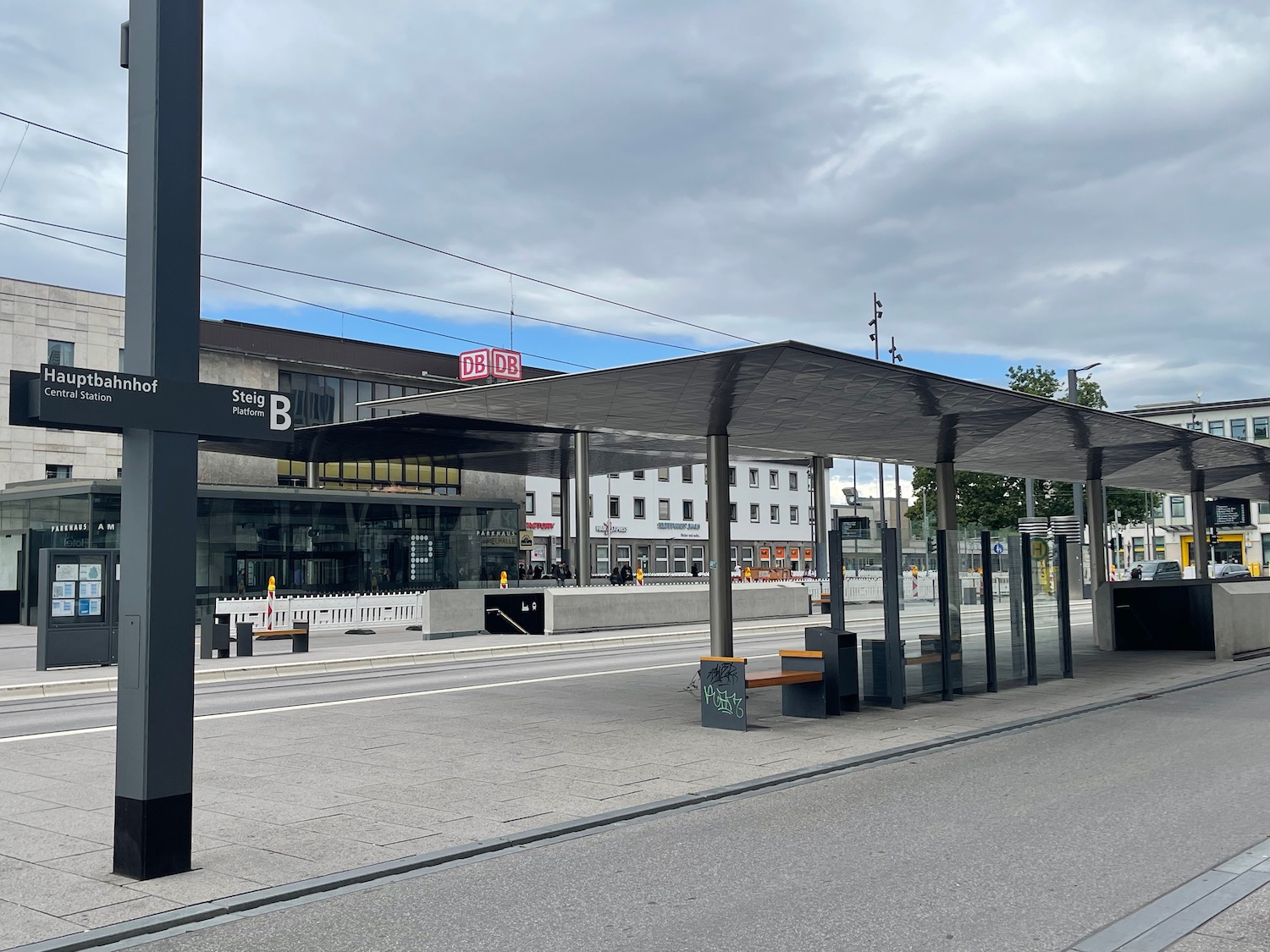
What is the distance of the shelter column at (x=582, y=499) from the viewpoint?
33000 millimetres

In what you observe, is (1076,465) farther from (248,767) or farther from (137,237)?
(137,237)

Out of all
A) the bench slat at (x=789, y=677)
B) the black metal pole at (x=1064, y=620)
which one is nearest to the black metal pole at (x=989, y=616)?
the black metal pole at (x=1064, y=620)

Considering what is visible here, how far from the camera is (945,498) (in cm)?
2002

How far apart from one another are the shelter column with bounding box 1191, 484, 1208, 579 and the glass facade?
66.1 ft

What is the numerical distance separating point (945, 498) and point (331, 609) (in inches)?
734

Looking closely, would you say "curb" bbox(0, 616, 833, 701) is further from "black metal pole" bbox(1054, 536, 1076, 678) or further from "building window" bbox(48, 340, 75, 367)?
"building window" bbox(48, 340, 75, 367)

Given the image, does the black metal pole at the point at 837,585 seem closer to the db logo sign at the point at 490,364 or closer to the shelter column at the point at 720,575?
the shelter column at the point at 720,575

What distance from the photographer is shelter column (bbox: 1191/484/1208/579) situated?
2727cm

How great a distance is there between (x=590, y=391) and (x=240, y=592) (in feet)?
79.7

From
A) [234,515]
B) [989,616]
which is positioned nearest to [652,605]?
[234,515]

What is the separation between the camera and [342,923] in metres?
5.78

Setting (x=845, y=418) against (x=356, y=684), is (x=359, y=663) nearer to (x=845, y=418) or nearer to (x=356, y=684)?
(x=356, y=684)

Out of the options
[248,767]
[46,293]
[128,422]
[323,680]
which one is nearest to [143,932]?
[128,422]

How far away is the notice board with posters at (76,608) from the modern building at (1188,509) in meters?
84.2
